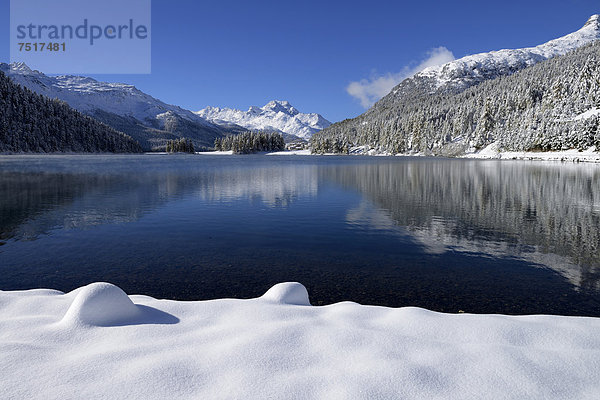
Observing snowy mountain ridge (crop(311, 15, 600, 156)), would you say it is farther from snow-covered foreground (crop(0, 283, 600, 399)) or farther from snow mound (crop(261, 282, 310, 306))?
snow mound (crop(261, 282, 310, 306))

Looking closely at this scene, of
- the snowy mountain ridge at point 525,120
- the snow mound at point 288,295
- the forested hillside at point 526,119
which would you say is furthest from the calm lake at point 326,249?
the snowy mountain ridge at point 525,120

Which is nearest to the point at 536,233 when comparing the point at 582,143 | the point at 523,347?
the point at 523,347

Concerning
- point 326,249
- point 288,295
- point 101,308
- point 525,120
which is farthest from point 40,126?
point 525,120

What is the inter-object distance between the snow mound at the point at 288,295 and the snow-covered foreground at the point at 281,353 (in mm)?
595

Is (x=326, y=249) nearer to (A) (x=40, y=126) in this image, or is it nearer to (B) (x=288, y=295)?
(B) (x=288, y=295)

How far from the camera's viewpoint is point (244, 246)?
14.4m

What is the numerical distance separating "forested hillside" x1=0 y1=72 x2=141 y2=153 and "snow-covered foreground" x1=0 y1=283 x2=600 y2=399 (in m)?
182

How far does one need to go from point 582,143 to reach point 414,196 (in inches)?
3541

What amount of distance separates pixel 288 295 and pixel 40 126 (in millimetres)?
203995

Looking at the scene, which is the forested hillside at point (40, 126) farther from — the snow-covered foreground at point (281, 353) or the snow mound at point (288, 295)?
the snow mound at point (288, 295)

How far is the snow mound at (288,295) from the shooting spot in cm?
675

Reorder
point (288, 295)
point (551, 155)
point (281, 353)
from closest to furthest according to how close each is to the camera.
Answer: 1. point (281, 353)
2. point (288, 295)
3. point (551, 155)

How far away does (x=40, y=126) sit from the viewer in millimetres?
160750

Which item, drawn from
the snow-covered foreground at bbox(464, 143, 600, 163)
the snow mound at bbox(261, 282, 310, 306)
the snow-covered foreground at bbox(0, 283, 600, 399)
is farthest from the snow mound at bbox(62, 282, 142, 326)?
the snow-covered foreground at bbox(464, 143, 600, 163)
